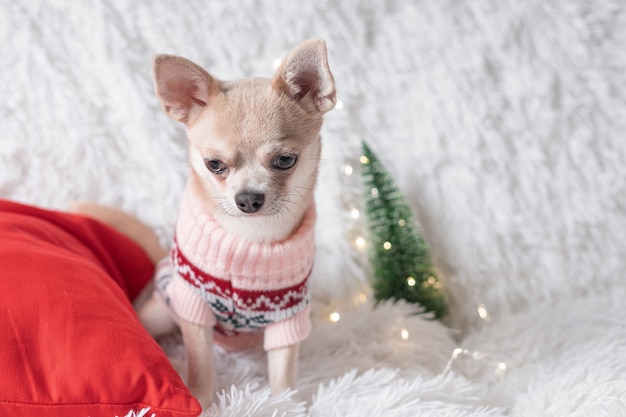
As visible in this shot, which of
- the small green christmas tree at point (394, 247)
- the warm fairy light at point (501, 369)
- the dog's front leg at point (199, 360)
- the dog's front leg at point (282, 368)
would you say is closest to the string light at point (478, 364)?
the warm fairy light at point (501, 369)

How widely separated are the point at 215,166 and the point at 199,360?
0.33 m

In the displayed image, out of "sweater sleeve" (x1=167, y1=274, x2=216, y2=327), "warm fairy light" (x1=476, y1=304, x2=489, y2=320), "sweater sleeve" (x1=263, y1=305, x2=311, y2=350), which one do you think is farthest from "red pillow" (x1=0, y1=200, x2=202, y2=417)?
"warm fairy light" (x1=476, y1=304, x2=489, y2=320)

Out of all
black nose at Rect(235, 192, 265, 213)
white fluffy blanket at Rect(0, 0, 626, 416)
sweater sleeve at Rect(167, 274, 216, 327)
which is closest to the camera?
black nose at Rect(235, 192, 265, 213)

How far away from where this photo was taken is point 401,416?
1.05 m

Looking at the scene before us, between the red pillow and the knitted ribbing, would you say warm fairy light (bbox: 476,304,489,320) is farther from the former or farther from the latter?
the red pillow

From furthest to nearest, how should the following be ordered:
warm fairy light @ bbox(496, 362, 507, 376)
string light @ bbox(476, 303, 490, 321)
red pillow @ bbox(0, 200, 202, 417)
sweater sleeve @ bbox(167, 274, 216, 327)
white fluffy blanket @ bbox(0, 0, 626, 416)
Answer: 1. string light @ bbox(476, 303, 490, 321)
2. white fluffy blanket @ bbox(0, 0, 626, 416)
3. warm fairy light @ bbox(496, 362, 507, 376)
4. sweater sleeve @ bbox(167, 274, 216, 327)
5. red pillow @ bbox(0, 200, 202, 417)

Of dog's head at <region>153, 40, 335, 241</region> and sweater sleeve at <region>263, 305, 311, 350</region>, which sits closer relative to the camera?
dog's head at <region>153, 40, 335, 241</region>

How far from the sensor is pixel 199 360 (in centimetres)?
113

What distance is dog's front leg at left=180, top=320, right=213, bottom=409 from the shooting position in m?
1.13

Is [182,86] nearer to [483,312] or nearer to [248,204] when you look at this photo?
[248,204]

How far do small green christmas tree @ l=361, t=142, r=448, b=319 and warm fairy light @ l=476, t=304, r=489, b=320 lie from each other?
87 mm

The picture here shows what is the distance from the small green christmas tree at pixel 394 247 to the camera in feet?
4.75

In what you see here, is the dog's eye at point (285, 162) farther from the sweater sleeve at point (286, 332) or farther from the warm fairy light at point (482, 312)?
the warm fairy light at point (482, 312)

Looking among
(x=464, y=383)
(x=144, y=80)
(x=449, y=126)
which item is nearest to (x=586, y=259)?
(x=449, y=126)
